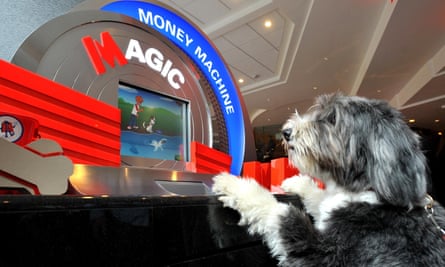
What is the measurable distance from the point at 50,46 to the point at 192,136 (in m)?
0.72

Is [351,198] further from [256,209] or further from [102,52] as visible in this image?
[102,52]

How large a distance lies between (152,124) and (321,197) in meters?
0.74

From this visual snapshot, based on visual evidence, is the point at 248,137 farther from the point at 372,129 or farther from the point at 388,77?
the point at 388,77

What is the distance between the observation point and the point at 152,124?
1328 millimetres

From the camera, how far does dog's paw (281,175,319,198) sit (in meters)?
1.16

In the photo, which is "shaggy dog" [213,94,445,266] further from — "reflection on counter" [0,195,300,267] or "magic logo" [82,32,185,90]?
"magic logo" [82,32,185,90]

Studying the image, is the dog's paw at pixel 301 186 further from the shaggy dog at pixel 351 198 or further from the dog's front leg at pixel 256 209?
the dog's front leg at pixel 256 209

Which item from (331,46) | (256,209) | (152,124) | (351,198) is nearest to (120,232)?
(256,209)

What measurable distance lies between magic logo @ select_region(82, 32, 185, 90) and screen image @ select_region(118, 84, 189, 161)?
0.32ft

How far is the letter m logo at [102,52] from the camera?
3.55 feet

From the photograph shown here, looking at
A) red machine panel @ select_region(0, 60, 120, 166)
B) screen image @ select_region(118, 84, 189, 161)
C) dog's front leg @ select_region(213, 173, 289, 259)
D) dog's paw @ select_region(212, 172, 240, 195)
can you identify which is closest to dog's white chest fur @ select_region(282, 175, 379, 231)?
dog's front leg @ select_region(213, 173, 289, 259)

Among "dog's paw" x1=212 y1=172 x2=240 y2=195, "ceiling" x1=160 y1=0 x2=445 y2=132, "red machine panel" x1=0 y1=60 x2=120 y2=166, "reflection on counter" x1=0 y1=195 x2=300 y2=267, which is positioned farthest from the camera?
"ceiling" x1=160 y1=0 x2=445 y2=132

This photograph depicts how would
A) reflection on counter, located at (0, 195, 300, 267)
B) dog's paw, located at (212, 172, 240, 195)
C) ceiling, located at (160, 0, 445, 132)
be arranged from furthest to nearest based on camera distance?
ceiling, located at (160, 0, 445, 132)
dog's paw, located at (212, 172, 240, 195)
reflection on counter, located at (0, 195, 300, 267)

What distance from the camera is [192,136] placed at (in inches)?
58.7
